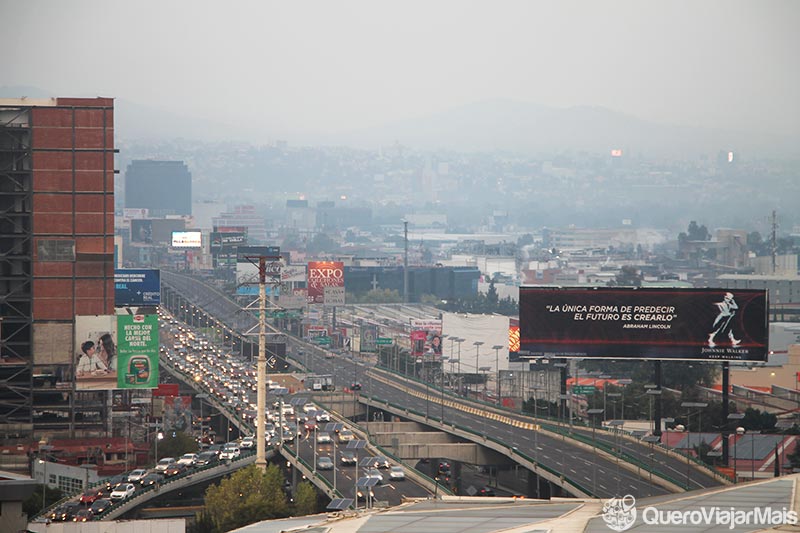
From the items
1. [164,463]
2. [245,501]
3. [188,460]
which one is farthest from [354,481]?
[164,463]

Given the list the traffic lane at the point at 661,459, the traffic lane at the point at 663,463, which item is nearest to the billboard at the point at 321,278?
the traffic lane at the point at 663,463

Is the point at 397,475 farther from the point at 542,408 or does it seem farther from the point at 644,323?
the point at 542,408

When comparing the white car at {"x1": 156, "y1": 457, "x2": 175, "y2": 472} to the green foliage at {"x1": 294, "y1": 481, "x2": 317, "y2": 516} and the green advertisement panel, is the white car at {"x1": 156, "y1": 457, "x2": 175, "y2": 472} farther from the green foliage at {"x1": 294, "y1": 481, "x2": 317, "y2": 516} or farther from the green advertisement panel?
the green foliage at {"x1": 294, "y1": 481, "x2": 317, "y2": 516}

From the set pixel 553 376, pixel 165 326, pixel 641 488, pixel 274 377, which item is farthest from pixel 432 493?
pixel 165 326

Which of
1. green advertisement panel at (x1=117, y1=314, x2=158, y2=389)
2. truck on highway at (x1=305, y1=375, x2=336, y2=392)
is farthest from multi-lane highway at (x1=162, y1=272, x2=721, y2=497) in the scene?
green advertisement panel at (x1=117, y1=314, x2=158, y2=389)

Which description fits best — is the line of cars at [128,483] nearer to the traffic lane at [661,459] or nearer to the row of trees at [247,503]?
the row of trees at [247,503]

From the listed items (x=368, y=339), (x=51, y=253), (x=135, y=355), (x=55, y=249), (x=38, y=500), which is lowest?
(x=368, y=339)
